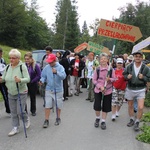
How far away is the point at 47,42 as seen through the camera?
67.7 metres

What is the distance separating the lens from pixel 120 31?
21.9 ft

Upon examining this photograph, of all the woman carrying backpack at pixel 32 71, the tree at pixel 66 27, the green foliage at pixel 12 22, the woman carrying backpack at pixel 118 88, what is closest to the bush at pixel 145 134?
the woman carrying backpack at pixel 118 88

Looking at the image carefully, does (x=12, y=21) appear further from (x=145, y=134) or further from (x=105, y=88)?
(x=145, y=134)

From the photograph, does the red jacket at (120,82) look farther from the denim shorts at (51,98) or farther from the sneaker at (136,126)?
the denim shorts at (51,98)

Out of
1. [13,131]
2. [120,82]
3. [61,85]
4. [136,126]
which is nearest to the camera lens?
[13,131]

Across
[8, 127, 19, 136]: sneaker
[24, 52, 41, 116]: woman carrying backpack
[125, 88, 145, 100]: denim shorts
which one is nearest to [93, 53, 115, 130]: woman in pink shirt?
[125, 88, 145, 100]: denim shorts

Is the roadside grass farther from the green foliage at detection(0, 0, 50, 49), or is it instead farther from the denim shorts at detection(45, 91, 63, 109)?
the green foliage at detection(0, 0, 50, 49)

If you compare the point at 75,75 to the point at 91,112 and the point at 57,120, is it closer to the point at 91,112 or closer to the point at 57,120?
the point at 91,112

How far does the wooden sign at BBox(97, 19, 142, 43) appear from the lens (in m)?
6.65

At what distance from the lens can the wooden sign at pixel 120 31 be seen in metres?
6.65

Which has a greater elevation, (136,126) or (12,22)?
(12,22)

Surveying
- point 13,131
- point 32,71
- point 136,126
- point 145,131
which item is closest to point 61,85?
point 32,71

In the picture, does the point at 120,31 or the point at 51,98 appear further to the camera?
the point at 120,31

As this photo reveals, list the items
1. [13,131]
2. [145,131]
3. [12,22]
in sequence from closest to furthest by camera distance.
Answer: [13,131] → [145,131] → [12,22]
